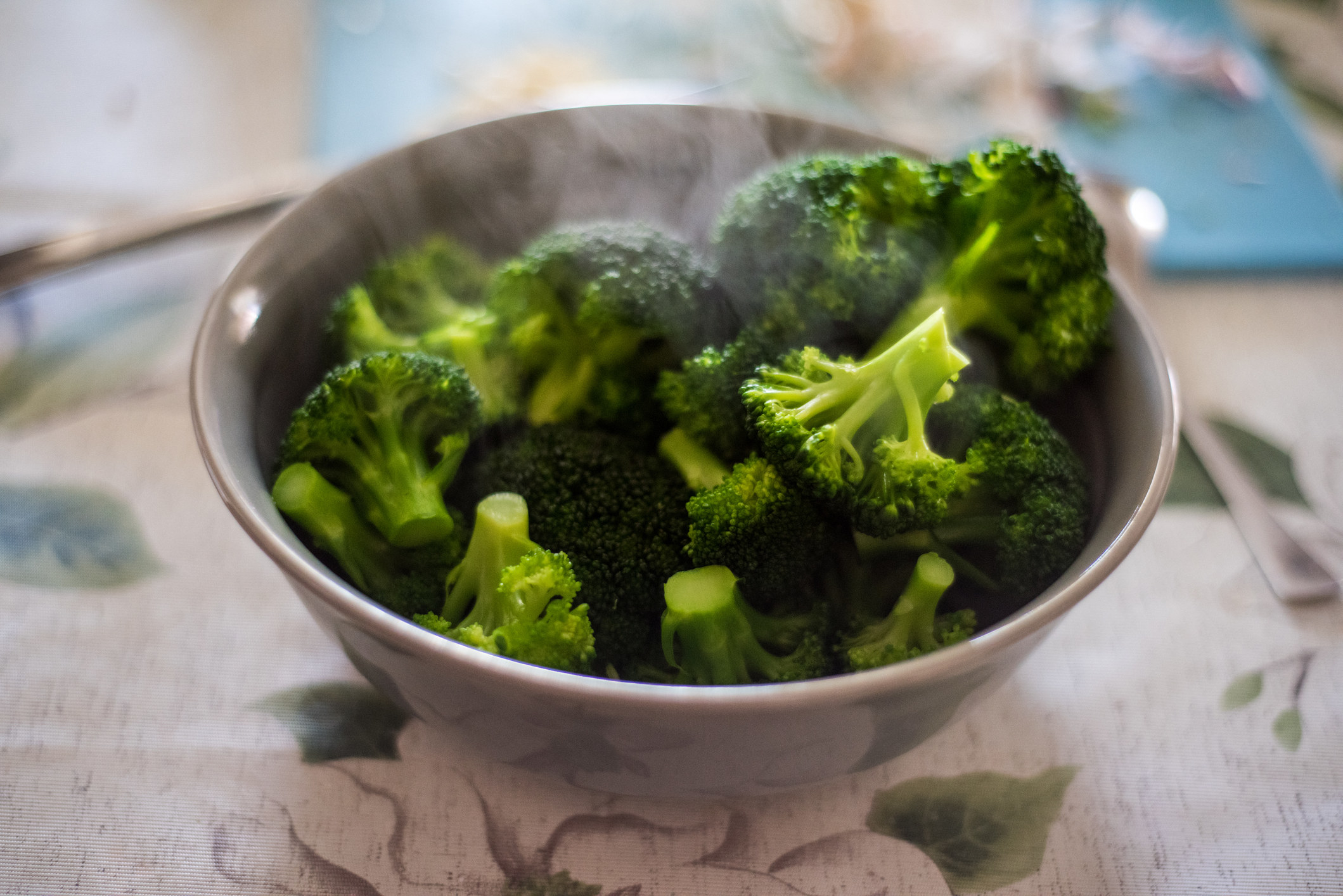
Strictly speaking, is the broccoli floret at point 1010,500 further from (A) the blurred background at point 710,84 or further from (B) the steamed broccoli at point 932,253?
(A) the blurred background at point 710,84

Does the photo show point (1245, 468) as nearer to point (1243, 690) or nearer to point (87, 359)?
point (1243, 690)

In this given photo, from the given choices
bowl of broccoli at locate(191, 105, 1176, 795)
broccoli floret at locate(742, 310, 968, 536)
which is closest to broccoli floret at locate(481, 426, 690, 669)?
bowl of broccoli at locate(191, 105, 1176, 795)

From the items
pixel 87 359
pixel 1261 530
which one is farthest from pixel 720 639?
pixel 87 359

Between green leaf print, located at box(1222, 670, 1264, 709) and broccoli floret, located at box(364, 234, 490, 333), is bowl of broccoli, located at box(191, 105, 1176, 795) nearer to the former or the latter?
broccoli floret, located at box(364, 234, 490, 333)

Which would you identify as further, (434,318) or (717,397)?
(434,318)

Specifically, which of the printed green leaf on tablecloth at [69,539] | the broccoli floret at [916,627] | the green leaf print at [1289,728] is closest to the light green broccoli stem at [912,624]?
the broccoli floret at [916,627]

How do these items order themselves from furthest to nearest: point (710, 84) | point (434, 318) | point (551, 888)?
point (710, 84), point (434, 318), point (551, 888)

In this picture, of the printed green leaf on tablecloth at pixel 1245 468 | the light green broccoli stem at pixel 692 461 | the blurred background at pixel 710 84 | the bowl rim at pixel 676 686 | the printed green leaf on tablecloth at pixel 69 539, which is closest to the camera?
the bowl rim at pixel 676 686
